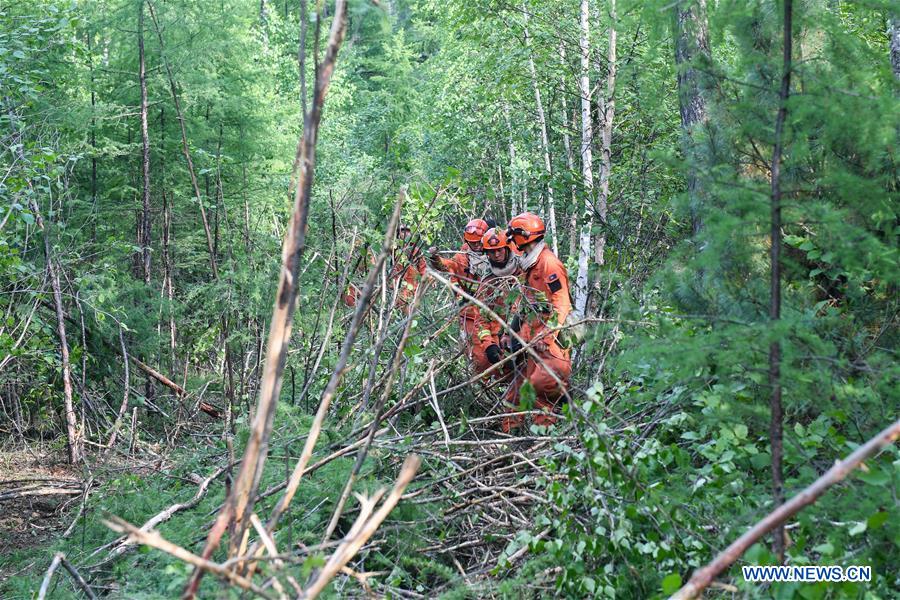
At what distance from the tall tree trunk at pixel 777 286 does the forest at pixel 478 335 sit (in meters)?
0.01

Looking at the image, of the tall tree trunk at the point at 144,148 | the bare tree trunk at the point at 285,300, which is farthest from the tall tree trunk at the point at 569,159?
the bare tree trunk at the point at 285,300

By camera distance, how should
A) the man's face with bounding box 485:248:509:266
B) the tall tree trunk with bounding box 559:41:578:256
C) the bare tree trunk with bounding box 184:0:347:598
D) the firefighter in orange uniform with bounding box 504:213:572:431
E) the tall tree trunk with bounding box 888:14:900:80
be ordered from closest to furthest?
the bare tree trunk with bounding box 184:0:347:598 < the tall tree trunk with bounding box 888:14:900:80 < the firefighter in orange uniform with bounding box 504:213:572:431 < the man's face with bounding box 485:248:509:266 < the tall tree trunk with bounding box 559:41:578:256

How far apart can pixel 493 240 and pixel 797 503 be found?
5267 millimetres

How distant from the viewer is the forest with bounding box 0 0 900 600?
9.48 feet

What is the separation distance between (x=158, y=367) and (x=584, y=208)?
5615 millimetres

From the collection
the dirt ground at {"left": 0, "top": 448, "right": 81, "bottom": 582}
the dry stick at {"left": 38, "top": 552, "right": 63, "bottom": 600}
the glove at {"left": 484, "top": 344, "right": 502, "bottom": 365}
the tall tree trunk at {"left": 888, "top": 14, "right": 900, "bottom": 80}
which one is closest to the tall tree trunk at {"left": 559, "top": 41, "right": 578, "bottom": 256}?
the glove at {"left": 484, "top": 344, "right": 502, "bottom": 365}

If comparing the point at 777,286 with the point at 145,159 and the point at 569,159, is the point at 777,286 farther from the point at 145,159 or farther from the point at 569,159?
the point at 569,159

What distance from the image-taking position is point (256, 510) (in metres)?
4.66

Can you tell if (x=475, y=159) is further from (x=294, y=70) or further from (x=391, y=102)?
(x=391, y=102)

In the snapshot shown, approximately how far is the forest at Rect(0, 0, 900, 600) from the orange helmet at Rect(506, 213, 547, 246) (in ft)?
0.11

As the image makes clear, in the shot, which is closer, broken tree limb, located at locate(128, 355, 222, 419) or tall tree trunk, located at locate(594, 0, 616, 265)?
broken tree limb, located at locate(128, 355, 222, 419)

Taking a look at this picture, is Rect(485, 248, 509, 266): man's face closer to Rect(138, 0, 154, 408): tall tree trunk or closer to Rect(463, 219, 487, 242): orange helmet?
Rect(463, 219, 487, 242): orange helmet

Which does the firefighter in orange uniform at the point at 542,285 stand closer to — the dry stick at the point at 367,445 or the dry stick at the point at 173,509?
the dry stick at the point at 173,509

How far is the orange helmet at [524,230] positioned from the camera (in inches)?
278
